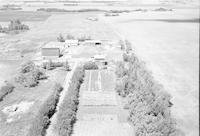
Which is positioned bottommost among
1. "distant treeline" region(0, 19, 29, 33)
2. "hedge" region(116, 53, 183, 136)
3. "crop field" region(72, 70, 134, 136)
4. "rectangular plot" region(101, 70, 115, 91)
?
"crop field" region(72, 70, 134, 136)

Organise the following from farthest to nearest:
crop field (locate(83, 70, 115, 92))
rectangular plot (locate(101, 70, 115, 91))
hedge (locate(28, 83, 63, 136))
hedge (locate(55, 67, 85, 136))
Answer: rectangular plot (locate(101, 70, 115, 91))
crop field (locate(83, 70, 115, 92))
hedge (locate(55, 67, 85, 136))
hedge (locate(28, 83, 63, 136))

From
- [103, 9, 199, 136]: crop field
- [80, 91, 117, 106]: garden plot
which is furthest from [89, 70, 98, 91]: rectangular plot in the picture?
[103, 9, 199, 136]: crop field

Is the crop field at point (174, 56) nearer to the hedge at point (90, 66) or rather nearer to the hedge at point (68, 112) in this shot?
the hedge at point (90, 66)

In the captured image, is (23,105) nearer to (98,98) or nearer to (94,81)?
(98,98)

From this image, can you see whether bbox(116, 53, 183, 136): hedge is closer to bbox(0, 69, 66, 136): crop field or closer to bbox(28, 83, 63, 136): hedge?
bbox(28, 83, 63, 136): hedge

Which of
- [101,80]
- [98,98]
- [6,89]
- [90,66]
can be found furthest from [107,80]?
[6,89]

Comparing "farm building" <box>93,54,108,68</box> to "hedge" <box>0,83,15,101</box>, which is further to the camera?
"farm building" <box>93,54,108,68</box>
